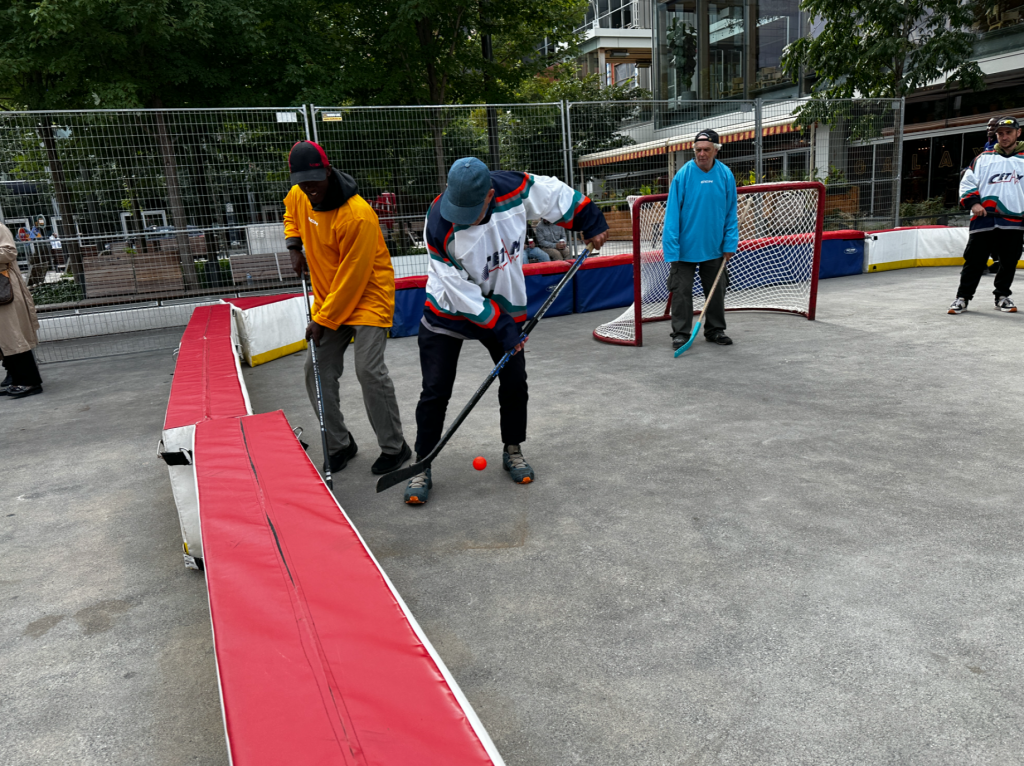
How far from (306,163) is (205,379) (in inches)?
71.1

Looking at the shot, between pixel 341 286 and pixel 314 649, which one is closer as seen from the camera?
pixel 314 649

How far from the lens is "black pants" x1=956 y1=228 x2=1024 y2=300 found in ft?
24.0

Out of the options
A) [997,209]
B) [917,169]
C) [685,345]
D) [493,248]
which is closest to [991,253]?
[997,209]

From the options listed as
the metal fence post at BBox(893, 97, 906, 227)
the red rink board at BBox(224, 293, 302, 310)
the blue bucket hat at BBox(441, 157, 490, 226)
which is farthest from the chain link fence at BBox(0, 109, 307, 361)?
the metal fence post at BBox(893, 97, 906, 227)

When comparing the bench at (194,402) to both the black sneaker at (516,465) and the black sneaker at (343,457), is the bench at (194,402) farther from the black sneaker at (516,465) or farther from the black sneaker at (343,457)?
the black sneaker at (516,465)

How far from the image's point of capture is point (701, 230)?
6.62 metres

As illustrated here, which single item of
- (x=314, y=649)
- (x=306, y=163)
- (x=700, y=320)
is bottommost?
(x=700, y=320)

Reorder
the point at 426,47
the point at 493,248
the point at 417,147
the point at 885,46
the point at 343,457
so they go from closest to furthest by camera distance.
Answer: the point at 493,248
the point at 343,457
the point at 417,147
the point at 426,47
the point at 885,46

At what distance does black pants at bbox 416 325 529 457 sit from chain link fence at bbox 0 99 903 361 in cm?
578

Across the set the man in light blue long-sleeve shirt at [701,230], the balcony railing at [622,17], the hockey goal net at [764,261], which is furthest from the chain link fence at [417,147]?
the balcony railing at [622,17]

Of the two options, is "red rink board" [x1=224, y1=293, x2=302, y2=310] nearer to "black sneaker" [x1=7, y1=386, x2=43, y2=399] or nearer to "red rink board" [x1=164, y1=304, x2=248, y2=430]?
"red rink board" [x1=164, y1=304, x2=248, y2=430]

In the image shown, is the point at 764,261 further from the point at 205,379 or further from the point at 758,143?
the point at 205,379

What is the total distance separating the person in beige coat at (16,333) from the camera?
20.7 ft

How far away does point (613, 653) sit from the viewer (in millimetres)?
2387
